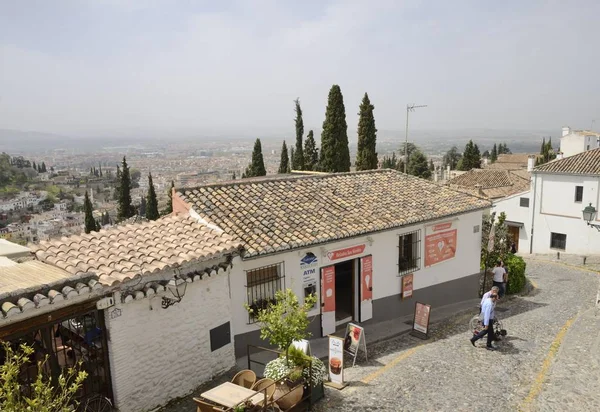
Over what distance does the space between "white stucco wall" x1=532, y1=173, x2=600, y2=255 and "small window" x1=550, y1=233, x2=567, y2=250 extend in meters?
0.19

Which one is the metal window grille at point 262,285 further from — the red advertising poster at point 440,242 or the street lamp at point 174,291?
the red advertising poster at point 440,242

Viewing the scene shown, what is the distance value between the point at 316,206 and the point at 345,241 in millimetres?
1794

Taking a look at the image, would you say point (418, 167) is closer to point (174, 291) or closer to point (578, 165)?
point (578, 165)

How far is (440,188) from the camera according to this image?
691 inches

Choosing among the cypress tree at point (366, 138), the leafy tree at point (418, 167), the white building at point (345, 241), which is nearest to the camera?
the white building at point (345, 241)

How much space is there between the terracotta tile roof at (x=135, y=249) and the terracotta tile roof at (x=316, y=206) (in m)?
0.74

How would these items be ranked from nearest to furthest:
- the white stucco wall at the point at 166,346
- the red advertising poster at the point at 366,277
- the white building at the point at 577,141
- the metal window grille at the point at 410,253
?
the white stucco wall at the point at 166,346, the red advertising poster at the point at 366,277, the metal window grille at the point at 410,253, the white building at the point at 577,141

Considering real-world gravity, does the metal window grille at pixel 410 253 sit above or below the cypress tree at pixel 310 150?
below

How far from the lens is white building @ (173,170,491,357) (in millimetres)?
11672

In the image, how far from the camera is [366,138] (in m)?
38.4

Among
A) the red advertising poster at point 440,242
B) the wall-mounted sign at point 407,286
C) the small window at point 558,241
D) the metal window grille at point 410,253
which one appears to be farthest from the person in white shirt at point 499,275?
the small window at point 558,241

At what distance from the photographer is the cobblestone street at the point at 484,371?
9.23 meters

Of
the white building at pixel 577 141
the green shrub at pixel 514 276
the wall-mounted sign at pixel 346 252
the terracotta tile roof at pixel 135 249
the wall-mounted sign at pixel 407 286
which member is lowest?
the green shrub at pixel 514 276

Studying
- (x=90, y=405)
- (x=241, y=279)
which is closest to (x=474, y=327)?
(x=241, y=279)
